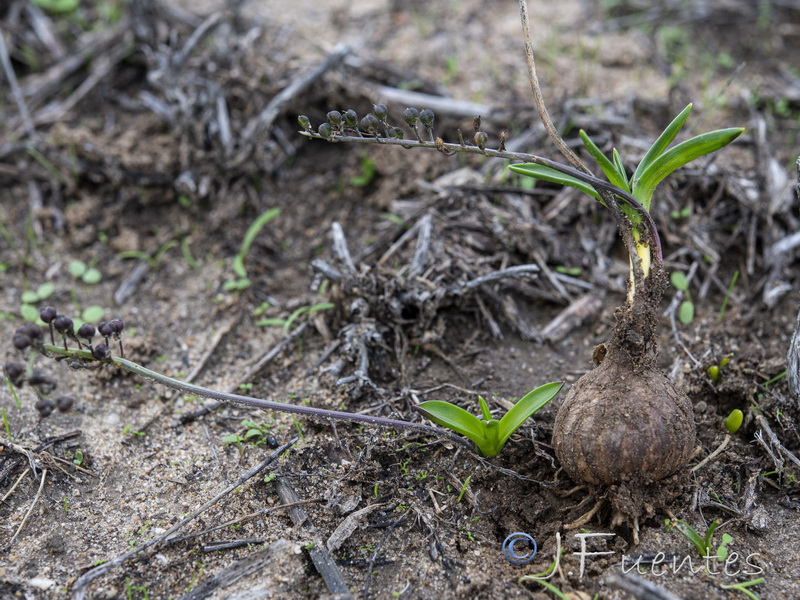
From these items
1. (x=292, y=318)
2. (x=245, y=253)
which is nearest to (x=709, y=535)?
(x=292, y=318)

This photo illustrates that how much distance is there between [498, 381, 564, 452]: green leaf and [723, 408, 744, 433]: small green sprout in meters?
0.69

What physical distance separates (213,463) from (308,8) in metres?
3.63

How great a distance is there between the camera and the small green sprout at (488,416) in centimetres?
218

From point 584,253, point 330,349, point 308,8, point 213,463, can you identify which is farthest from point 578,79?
point 213,463

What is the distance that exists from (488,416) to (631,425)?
439 millimetres

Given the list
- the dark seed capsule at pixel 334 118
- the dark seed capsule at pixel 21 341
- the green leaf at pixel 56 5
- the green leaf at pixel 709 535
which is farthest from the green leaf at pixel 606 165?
the green leaf at pixel 56 5

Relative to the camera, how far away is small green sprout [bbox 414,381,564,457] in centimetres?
218

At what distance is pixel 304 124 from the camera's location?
192 centimetres

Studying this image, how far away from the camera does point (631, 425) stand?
6.66 feet

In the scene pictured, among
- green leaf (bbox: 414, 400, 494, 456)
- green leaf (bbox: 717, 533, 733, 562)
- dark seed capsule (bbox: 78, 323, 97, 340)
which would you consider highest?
dark seed capsule (bbox: 78, 323, 97, 340)

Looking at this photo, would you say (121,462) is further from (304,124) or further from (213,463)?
(304,124)

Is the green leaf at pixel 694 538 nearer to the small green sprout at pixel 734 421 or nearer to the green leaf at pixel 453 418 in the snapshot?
the small green sprout at pixel 734 421

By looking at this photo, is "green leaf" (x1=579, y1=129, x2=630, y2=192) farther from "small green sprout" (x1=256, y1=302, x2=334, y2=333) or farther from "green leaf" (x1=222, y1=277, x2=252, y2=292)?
"green leaf" (x1=222, y1=277, x2=252, y2=292)

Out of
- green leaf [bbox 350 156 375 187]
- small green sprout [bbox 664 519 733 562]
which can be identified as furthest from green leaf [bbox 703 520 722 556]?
green leaf [bbox 350 156 375 187]
